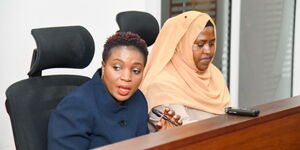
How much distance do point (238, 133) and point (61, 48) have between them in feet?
3.24

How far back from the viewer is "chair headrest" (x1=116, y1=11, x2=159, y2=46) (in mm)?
2748

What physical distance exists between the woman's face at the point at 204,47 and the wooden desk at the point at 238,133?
804 mm

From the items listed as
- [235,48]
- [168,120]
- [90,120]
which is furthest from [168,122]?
[235,48]

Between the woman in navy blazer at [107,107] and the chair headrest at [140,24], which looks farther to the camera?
the chair headrest at [140,24]

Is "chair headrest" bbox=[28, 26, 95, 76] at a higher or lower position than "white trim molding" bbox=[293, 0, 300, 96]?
higher

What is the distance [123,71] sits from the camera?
2.05m

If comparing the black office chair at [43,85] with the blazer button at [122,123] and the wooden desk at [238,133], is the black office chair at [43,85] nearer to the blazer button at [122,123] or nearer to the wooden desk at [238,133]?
the blazer button at [122,123]

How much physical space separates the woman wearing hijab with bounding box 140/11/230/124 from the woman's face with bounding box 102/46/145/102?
379mm

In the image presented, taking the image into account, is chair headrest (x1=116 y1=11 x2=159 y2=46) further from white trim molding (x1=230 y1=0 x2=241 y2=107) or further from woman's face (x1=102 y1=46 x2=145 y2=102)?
white trim molding (x1=230 y1=0 x2=241 y2=107)

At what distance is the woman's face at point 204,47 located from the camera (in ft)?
8.26

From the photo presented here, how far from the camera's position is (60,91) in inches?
90.8

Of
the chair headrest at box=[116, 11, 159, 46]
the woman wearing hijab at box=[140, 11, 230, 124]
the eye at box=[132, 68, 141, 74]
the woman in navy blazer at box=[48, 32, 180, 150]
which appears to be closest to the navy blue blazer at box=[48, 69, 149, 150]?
the woman in navy blazer at box=[48, 32, 180, 150]

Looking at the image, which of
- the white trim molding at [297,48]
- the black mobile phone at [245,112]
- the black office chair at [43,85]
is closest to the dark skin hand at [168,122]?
the black office chair at [43,85]

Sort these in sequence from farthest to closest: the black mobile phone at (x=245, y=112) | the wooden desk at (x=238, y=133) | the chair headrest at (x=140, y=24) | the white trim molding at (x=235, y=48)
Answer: the white trim molding at (x=235, y=48)
the chair headrest at (x=140, y=24)
the black mobile phone at (x=245, y=112)
the wooden desk at (x=238, y=133)
